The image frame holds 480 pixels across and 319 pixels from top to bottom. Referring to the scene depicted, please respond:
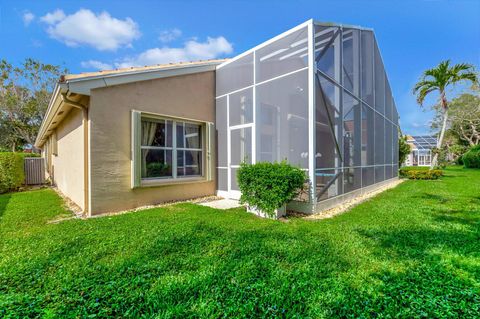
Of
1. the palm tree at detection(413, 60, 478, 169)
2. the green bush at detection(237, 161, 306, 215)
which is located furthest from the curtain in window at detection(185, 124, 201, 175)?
→ the palm tree at detection(413, 60, 478, 169)

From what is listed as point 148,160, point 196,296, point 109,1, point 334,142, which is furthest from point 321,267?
point 109,1

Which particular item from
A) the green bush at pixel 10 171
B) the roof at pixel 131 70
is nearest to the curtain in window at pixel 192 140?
the roof at pixel 131 70

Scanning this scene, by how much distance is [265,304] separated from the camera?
2.03 meters

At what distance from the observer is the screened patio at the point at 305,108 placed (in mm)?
5559

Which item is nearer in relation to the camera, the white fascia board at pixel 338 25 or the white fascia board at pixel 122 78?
the white fascia board at pixel 122 78

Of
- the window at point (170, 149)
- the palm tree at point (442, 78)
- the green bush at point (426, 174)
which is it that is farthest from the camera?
the green bush at point (426, 174)

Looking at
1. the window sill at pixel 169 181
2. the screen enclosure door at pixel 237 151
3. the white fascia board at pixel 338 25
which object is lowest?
the window sill at pixel 169 181

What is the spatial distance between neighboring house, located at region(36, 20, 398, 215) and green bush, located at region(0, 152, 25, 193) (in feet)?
7.48

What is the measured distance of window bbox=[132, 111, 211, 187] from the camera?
576cm

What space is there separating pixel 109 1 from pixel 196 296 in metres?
8.85

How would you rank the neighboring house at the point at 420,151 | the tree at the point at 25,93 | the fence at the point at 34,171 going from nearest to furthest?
the fence at the point at 34,171, the tree at the point at 25,93, the neighboring house at the point at 420,151

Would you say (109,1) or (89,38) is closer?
(109,1)

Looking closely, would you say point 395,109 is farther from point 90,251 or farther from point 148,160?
point 90,251

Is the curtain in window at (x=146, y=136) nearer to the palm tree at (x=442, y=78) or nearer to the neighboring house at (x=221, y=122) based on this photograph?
the neighboring house at (x=221, y=122)
